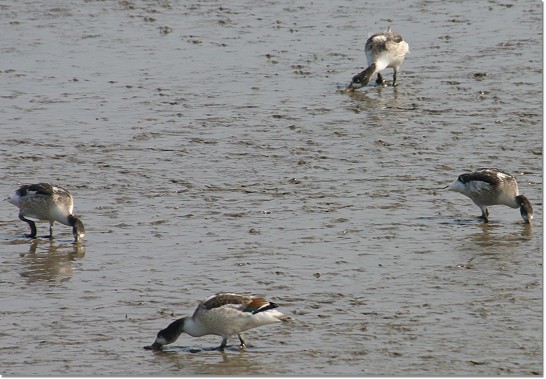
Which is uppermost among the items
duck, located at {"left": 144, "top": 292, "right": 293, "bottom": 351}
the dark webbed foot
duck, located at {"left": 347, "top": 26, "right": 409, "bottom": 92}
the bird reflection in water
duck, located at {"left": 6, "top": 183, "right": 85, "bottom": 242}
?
duck, located at {"left": 347, "top": 26, "right": 409, "bottom": 92}

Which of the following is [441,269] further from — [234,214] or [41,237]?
[41,237]

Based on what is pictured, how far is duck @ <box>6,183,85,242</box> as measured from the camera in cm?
1368

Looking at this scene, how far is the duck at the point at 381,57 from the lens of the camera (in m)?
20.1

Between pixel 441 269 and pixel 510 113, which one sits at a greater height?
pixel 510 113

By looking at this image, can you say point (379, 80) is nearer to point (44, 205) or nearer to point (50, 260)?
point (44, 205)

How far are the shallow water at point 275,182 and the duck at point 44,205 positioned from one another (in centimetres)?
24

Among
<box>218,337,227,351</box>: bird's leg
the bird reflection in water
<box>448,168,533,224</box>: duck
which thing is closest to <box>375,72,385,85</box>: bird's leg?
<box>448,168,533,224</box>: duck

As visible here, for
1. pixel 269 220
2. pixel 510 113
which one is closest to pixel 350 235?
pixel 269 220

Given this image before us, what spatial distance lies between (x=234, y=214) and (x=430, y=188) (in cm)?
227

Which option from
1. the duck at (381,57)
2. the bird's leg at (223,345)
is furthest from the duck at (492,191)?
the duck at (381,57)

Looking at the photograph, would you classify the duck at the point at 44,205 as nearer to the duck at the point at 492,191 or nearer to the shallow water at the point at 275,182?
the shallow water at the point at 275,182

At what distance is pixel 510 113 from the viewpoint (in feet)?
59.9

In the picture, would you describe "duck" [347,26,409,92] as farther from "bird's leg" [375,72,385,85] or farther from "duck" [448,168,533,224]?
"duck" [448,168,533,224]

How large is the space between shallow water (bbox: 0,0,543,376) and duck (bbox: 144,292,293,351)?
171 millimetres
